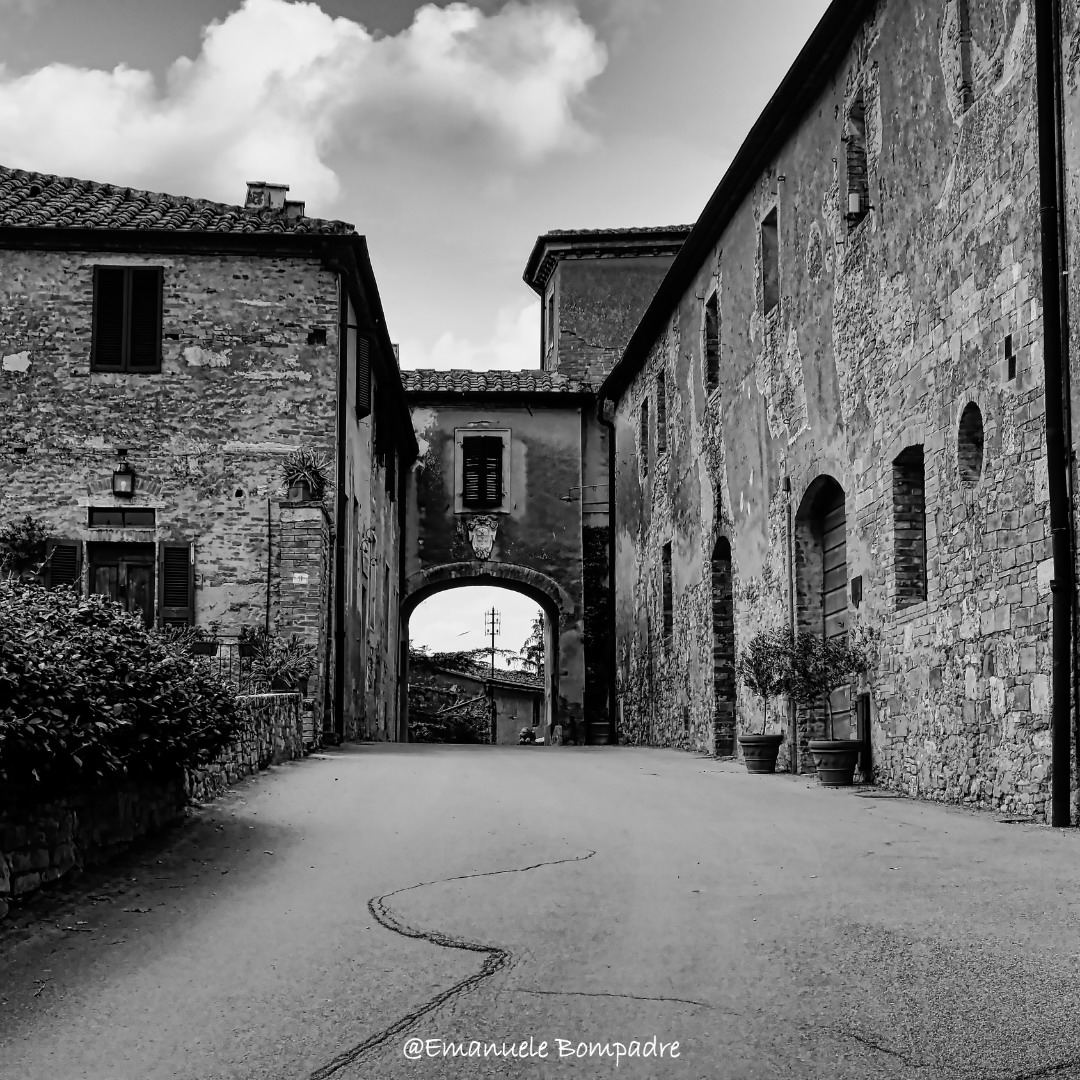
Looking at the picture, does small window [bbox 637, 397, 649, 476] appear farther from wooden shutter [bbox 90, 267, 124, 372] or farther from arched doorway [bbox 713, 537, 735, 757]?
wooden shutter [bbox 90, 267, 124, 372]

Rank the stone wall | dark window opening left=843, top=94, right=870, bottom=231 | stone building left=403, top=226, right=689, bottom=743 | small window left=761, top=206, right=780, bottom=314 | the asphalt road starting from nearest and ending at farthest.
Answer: the asphalt road
the stone wall
dark window opening left=843, top=94, right=870, bottom=231
small window left=761, top=206, right=780, bottom=314
stone building left=403, top=226, right=689, bottom=743

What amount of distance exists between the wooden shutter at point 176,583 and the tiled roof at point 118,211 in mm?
4138

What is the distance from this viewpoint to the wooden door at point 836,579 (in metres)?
13.5

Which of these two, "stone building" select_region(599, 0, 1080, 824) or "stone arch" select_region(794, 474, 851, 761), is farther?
"stone arch" select_region(794, 474, 851, 761)

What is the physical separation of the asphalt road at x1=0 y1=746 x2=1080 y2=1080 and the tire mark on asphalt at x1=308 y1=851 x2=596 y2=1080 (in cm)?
1

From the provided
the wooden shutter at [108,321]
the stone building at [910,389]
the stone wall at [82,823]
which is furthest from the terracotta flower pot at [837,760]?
the wooden shutter at [108,321]

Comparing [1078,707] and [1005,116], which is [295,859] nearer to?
[1078,707]

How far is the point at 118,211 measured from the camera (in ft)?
60.5

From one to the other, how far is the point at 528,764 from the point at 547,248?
17.5 metres

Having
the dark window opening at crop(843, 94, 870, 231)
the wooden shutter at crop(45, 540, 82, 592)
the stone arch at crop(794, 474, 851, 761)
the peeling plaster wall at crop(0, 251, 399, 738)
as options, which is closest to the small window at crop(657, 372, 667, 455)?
the peeling plaster wall at crop(0, 251, 399, 738)

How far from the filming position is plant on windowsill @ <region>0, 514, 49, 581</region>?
17.2 metres

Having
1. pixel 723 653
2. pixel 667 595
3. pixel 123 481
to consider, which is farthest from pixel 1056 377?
pixel 667 595

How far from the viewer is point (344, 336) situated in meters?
18.5

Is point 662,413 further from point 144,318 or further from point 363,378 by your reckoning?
point 144,318
